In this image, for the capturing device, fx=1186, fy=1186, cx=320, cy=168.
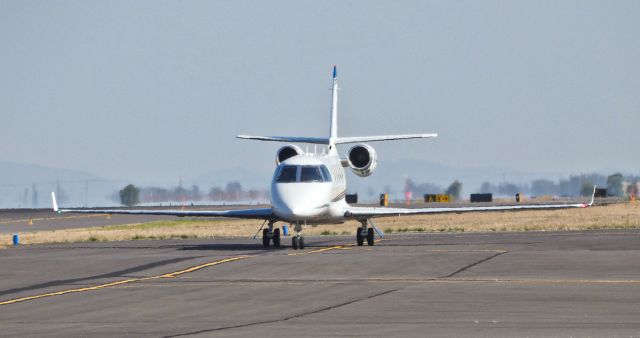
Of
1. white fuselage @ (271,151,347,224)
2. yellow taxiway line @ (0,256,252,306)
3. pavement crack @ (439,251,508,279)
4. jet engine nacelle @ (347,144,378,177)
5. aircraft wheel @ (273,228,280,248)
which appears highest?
jet engine nacelle @ (347,144,378,177)

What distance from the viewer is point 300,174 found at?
129 ft

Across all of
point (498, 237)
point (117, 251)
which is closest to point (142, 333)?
point (117, 251)

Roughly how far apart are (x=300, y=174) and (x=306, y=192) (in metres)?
0.80

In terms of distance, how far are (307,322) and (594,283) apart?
27.4 feet

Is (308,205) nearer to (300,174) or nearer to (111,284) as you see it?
(300,174)

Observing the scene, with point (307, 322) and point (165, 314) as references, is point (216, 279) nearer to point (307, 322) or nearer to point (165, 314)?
point (165, 314)

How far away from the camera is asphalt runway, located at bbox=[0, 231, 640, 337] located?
17.0m

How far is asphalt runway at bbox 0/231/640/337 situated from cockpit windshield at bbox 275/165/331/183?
2.74 m

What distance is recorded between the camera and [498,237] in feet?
154

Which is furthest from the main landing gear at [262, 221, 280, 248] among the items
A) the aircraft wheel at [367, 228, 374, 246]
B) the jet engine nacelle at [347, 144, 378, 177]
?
the jet engine nacelle at [347, 144, 378, 177]

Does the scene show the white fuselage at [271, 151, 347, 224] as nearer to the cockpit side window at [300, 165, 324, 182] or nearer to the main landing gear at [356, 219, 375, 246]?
the cockpit side window at [300, 165, 324, 182]

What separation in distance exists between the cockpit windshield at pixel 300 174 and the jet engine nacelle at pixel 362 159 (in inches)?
260

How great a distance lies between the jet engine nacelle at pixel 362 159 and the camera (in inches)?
1834

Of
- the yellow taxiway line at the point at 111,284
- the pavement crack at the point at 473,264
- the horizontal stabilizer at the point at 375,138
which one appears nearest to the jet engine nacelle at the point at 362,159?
the horizontal stabilizer at the point at 375,138
